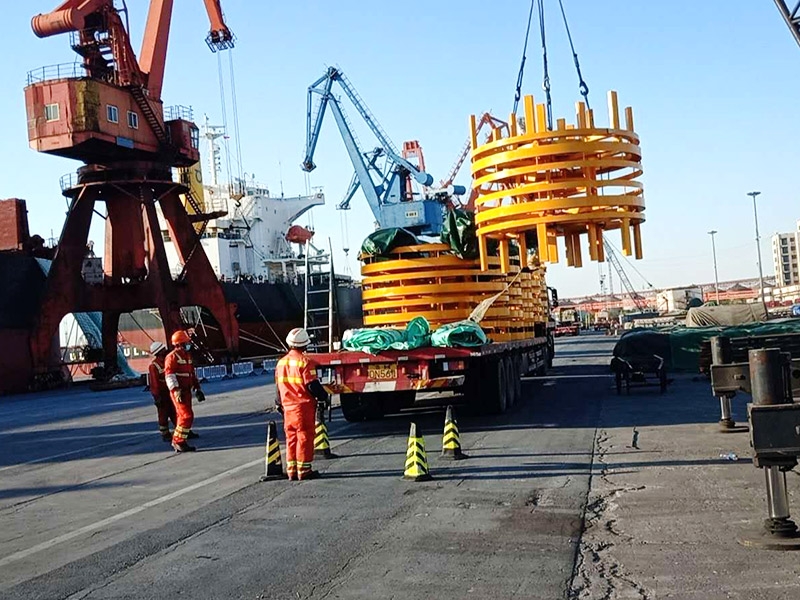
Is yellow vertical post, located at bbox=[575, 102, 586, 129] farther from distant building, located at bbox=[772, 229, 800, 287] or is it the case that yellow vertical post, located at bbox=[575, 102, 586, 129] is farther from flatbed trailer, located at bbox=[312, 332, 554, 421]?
distant building, located at bbox=[772, 229, 800, 287]

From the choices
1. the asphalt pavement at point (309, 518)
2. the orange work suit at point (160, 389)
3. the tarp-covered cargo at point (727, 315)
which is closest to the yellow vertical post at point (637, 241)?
the asphalt pavement at point (309, 518)

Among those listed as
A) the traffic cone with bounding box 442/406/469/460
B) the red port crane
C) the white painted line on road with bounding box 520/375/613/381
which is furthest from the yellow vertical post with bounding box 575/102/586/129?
the red port crane

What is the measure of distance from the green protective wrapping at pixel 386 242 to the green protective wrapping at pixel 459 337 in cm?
200

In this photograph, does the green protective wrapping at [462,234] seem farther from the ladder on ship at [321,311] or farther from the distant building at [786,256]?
the distant building at [786,256]

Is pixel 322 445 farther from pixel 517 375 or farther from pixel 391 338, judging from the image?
pixel 517 375

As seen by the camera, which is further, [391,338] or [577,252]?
[391,338]

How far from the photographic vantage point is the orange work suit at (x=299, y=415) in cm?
980

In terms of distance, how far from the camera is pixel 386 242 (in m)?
14.7

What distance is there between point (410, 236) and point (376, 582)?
31.1 ft

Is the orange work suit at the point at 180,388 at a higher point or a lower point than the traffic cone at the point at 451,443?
higher

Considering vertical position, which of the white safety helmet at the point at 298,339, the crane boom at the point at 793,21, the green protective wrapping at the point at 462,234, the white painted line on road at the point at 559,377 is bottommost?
the white painted line on road at the point at 559,377

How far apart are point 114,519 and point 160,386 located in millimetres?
5650

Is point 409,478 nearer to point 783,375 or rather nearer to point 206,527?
point 206,527

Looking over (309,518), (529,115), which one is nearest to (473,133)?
(529,115)
